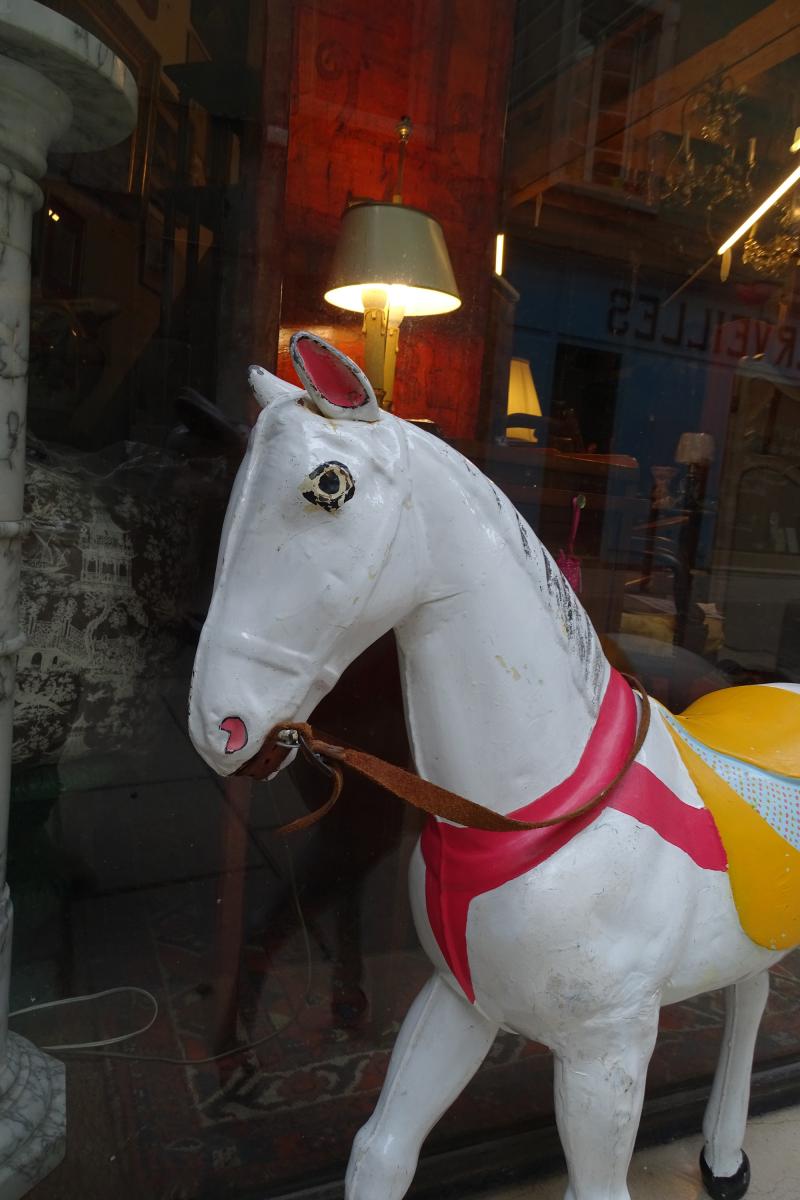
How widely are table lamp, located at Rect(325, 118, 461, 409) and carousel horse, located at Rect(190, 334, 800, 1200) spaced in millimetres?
1109

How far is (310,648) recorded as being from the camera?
853 mm

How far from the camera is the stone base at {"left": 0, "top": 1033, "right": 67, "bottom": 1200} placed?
1.25 metres

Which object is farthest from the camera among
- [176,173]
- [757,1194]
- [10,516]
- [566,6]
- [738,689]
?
[566,6]

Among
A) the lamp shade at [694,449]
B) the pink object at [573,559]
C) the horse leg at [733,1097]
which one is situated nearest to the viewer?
the horse leg at [733,1097]

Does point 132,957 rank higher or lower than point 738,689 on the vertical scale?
lower

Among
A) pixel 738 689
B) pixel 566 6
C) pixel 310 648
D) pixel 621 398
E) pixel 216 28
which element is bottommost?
pixel 738 689

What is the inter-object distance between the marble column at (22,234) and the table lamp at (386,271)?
0.73m

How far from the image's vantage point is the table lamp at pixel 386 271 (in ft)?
6.30

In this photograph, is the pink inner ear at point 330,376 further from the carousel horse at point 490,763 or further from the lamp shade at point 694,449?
the lamp shade at point 694,449

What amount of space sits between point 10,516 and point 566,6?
2.55 meters

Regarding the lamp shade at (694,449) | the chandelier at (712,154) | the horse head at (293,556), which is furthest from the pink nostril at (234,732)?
the chandelier at (712,154)

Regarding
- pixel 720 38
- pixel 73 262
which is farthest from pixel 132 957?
pixel 720 38

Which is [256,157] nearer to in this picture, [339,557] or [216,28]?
[216,28]

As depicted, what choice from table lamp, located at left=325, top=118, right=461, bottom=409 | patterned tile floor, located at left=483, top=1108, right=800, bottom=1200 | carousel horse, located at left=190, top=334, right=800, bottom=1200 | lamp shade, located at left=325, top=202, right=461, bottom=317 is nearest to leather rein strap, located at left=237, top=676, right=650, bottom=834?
carousel horse, located at left=190, top=334, right=800, bottom=1200
